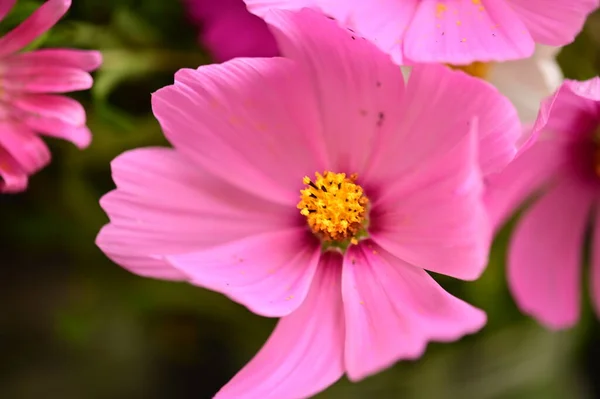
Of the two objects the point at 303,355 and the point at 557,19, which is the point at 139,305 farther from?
the point at 557,19

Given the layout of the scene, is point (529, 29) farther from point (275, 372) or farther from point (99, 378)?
point (99, 378)

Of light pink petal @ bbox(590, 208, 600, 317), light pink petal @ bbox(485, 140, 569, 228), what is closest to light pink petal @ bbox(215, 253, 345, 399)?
light pink petal @ bbox(485, 140, 569, 228)

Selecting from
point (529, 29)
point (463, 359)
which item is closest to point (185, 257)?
point (529, 29)

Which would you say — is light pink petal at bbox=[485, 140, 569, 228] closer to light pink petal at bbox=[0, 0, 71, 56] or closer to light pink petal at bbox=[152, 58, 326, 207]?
light pink petal at bbox=[152, 58, 326, 207]

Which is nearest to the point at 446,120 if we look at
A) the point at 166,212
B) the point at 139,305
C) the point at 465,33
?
the point at 465,33

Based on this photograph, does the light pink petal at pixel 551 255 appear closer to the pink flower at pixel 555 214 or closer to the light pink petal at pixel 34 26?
the pink flower at pixel 555 214

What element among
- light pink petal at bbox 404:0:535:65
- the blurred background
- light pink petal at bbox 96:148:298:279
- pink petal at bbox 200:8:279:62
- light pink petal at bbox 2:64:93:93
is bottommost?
the blurred background
